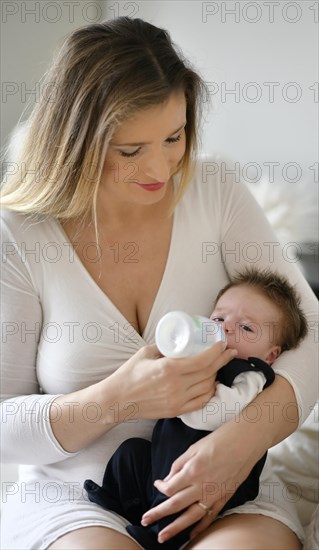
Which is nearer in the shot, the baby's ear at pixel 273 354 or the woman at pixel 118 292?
the woman at pixel 118 292

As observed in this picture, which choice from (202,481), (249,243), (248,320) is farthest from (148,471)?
(249,243)

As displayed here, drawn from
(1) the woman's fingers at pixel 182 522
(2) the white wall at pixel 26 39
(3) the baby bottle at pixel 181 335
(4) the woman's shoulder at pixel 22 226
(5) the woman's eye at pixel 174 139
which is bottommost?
(1) the woman's fingers at pixel 182 522

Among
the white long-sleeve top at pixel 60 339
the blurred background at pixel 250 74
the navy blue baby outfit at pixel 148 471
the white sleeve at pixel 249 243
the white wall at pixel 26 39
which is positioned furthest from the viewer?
the white wall at pixel 26 39

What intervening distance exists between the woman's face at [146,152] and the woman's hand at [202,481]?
0.46 metres

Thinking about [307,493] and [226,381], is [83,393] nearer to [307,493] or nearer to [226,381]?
[226,381]

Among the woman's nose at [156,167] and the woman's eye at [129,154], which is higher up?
the woman's eye at [129,154]

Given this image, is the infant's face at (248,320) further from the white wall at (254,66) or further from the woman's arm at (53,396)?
the white wall at (254,66)

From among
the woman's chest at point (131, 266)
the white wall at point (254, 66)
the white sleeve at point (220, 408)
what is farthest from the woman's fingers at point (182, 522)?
the white wall at point (254, 66)

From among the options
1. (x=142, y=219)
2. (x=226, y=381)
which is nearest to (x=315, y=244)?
(x=142, y=219)

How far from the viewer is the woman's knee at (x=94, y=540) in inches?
45.8

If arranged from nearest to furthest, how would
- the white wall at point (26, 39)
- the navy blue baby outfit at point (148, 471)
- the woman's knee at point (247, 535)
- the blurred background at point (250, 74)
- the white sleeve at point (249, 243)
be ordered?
the woman's knee at point (247, 535), the navy blue baby outfit at point (148, 471), the white sleeve at point (249, 243), the blurred background at point (250, 74), the white wall at point (26, 39)

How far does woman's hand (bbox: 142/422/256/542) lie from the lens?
119cm

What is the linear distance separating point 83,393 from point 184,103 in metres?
0.57

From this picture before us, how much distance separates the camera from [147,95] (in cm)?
127
